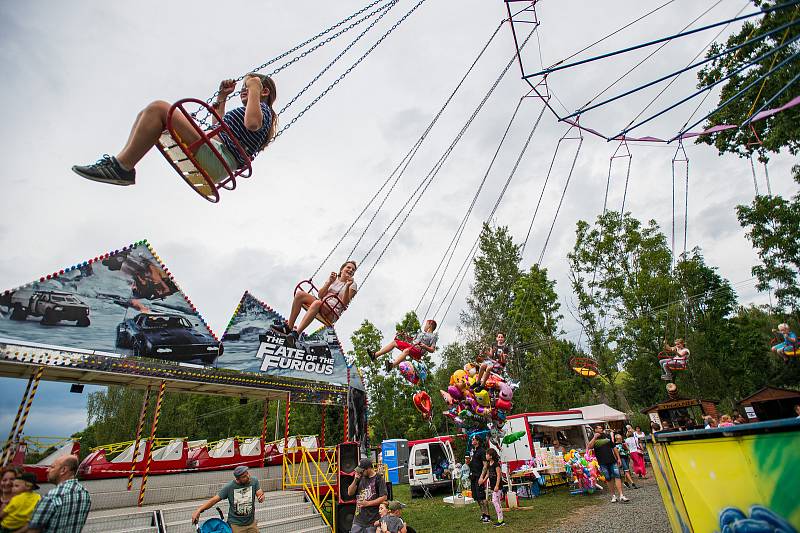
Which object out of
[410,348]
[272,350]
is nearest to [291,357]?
[272,350]

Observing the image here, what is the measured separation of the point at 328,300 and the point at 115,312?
8.00 metres

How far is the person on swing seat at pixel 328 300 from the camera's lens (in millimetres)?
5734

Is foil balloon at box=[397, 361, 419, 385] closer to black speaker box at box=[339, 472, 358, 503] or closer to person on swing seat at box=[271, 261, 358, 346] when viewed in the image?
black speaker box at box=[339, 472, 358, 503]

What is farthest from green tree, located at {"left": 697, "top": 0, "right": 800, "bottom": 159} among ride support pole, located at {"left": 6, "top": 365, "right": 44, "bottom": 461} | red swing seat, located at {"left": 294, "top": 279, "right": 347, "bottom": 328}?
ride support pole, located at {"left": 6, "top": 365, "right": 44, "bottom": 461}

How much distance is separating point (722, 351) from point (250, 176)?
1382 inches

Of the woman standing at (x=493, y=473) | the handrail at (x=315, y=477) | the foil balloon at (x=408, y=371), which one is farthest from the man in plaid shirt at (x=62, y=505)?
the woman standing at (x=493, y=473)

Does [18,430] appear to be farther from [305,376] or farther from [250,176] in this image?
[250,176]

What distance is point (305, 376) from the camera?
1395 cm

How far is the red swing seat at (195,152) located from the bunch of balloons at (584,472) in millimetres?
13696

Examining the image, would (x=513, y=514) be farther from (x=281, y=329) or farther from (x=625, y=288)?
(x=625, y=288)

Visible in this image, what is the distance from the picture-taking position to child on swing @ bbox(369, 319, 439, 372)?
831 cm

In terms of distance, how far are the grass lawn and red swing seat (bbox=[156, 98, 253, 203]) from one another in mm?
8613

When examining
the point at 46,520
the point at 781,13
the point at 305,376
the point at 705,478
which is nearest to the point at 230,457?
the point at 305,376

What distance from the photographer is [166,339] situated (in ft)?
36.4
